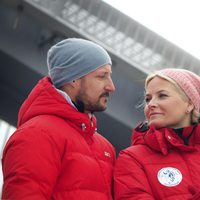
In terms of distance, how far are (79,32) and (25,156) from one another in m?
7.80

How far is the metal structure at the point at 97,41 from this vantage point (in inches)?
412

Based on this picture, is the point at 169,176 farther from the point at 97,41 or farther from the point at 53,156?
the point at 97,41

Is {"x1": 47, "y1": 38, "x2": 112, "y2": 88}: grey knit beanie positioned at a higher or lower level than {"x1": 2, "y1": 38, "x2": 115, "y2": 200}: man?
higher

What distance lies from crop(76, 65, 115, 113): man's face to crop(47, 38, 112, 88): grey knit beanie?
7 cm

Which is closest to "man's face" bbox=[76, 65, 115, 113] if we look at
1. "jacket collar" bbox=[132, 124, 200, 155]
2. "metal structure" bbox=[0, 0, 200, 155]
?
"jacket collar" bbox=[132, 124, 200, 155]

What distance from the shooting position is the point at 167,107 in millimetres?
3502

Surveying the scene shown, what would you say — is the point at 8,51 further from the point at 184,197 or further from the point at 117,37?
the point at 184,197

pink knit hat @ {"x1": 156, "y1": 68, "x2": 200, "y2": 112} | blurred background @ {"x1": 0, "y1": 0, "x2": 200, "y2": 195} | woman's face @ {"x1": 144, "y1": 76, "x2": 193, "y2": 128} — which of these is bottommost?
blurred background @ {"x1": 0, "y1": 0, "x2": 200, "y2": 195}

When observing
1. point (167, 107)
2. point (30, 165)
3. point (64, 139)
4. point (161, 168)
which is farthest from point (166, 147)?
point (30, 165)

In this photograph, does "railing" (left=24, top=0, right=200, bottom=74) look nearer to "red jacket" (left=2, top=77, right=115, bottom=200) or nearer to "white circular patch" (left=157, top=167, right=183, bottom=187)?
"red jacket" (left=2, top=77, right=115, bottom=200)

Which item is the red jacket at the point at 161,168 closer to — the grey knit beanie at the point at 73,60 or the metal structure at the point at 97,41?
the grey knit beanie at the point at 73,60

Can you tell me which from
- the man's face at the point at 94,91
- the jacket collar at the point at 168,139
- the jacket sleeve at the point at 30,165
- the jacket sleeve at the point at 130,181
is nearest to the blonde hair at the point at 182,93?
the jacket collar at the point at 168,139

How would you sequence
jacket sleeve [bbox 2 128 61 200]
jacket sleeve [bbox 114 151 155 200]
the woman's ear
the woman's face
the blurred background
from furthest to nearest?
the blurred background, the woman's ear, the woman's face, jacket sleeve [bbox 114 151 155 200], jacket sleeve [bbox 2 128 61 200]

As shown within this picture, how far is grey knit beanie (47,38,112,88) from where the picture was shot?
3799 millimetres
